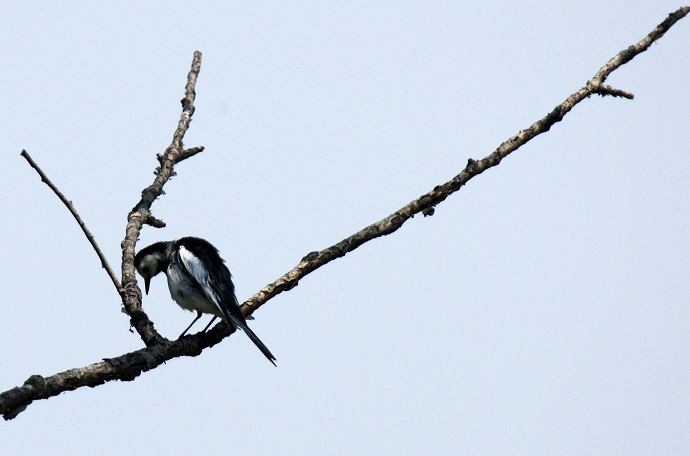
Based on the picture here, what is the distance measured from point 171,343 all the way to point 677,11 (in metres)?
4.38

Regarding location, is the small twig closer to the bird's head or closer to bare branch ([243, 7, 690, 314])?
bare branch ([243, 7, 690, 314])

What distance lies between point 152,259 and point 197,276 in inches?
51.2

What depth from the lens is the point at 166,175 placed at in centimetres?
706

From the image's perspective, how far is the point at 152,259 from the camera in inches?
303

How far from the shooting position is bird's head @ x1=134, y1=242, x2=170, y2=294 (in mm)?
7615

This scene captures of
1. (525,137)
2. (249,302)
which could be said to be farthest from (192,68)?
(525,137)

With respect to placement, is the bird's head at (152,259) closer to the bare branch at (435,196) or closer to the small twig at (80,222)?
the small twig at (80,222)

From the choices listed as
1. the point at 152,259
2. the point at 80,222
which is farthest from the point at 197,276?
the point at 80,222

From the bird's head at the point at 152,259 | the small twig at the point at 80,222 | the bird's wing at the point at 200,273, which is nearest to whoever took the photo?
the small twig at the point at 80,222

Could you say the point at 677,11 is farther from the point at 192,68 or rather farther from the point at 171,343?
the point at 192,68

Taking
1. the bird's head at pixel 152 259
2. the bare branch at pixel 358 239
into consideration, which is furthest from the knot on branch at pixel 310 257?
the bird's head at pixel 152 259

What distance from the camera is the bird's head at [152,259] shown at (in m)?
7.61

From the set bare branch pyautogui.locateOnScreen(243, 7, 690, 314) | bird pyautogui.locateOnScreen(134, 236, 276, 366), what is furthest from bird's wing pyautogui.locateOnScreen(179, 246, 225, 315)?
bare branch pyautogui.locateOnScreen(243, 7, 690, 314)

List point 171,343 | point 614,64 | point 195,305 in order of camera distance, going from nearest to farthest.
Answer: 1. point 171,343
2. point 614,64
3. point 195,305
